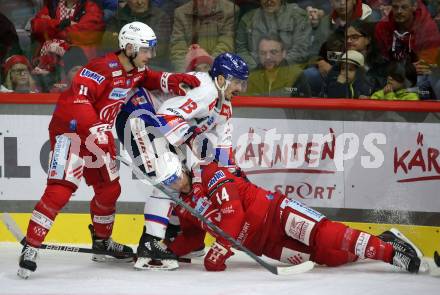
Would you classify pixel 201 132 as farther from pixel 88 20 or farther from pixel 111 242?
pixel 88 20

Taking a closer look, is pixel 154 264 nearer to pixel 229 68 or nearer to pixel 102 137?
pixel 102 137

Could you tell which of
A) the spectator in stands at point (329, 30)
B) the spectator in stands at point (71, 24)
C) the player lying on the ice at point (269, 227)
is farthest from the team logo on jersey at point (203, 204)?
the spectator in stands at point (71, 24)

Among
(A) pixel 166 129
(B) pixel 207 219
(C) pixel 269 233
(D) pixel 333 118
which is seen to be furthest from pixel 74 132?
(D) pixel 333 118

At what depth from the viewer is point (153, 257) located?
5.67m

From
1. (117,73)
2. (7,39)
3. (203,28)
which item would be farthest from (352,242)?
(7,39)

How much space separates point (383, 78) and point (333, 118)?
1.43ft

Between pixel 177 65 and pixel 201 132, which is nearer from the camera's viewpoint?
pixel 201 132

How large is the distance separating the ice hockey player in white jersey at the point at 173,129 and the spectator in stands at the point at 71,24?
0.93 metres

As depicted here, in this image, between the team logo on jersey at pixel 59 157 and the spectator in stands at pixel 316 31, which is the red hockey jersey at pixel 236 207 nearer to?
the team logo on jersey at pixel 59 157

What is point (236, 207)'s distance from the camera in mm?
5648

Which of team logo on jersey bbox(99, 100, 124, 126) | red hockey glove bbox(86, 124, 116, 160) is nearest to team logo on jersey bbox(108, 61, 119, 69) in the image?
team logo on jersey bbox(99, 100, 124, 126)

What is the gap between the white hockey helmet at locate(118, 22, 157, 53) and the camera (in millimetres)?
5648

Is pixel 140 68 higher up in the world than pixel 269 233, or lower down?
higher up

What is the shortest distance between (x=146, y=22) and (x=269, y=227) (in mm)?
1827
